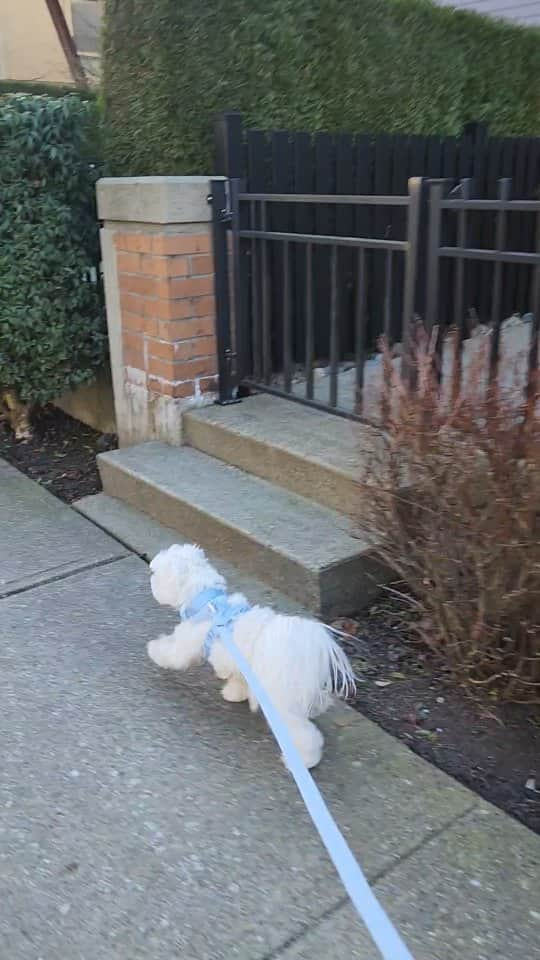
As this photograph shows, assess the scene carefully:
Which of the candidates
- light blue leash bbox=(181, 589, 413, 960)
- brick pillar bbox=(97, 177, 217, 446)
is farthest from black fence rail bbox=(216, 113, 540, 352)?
A: light blue leash bbox=(181, 589, 413, 960)

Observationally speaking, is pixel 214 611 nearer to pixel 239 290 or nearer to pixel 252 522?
pixel 252 522

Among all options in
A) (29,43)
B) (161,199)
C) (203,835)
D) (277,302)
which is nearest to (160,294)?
(161,199)

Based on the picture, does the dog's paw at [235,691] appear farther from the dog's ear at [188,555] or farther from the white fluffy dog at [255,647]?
the dog's ear at [188,555]

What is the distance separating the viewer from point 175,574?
237 centimetres

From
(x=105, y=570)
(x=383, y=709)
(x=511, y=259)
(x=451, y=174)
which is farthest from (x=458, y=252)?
(x=451, y=174)

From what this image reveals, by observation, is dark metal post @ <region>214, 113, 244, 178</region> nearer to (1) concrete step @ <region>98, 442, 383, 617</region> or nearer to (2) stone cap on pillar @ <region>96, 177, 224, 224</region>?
(2) stone cap on pillar @ <region>96, 177, 224, 224</region>

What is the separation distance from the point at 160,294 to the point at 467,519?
225 centimetres

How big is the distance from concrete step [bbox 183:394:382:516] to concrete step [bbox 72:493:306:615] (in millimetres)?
443

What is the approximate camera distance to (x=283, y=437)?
363 cm

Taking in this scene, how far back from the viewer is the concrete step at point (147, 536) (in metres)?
3.02

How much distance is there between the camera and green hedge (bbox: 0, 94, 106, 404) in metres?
4.15

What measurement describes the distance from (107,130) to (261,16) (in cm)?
99

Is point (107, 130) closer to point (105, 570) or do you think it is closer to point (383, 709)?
point (105, 570)

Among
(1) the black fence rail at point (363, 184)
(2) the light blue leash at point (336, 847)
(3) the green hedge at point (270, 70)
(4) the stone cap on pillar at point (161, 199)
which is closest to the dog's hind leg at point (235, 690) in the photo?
(2) the light blue leash at point (336, 847)
